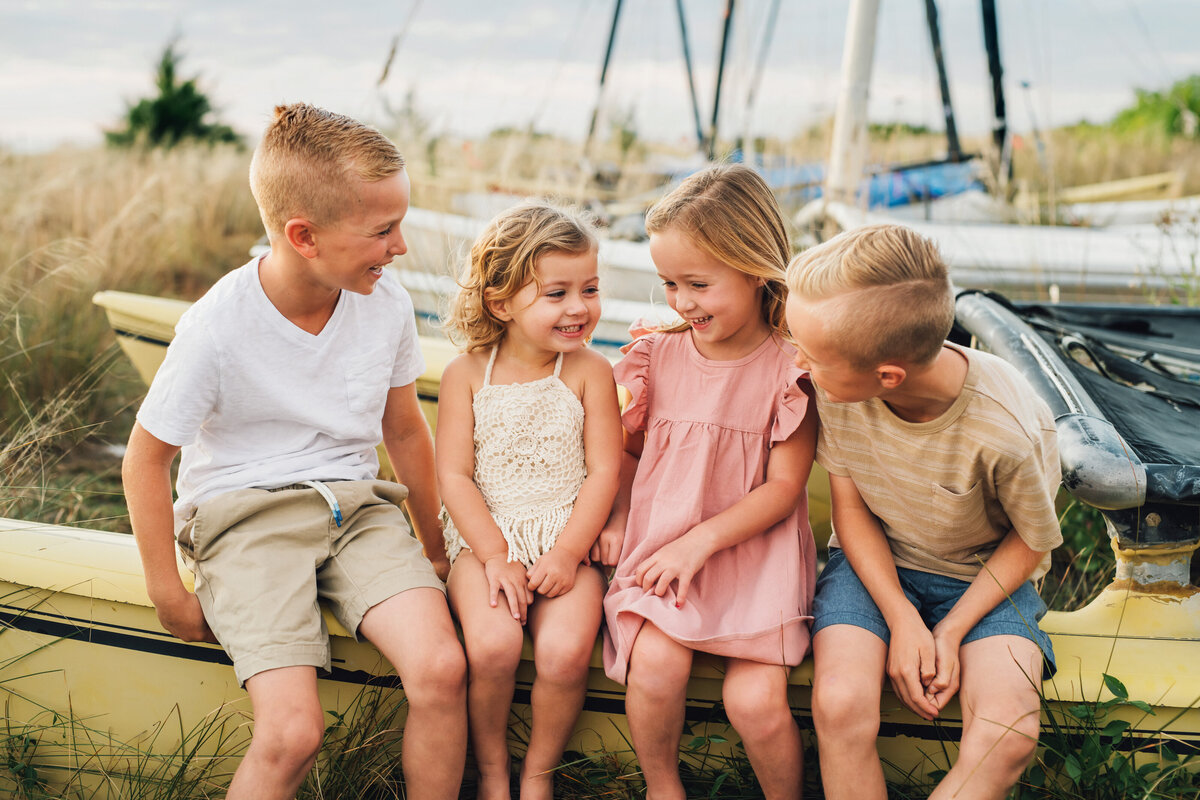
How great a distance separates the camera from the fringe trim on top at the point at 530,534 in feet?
5.93

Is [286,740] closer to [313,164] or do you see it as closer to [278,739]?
[278,739]

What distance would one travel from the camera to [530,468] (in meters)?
1.89

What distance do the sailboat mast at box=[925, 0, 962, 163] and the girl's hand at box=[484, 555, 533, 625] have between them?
4.83 m

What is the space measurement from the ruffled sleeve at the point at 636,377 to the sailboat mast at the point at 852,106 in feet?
9.65

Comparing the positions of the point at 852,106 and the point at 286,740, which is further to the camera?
the point at 852,106

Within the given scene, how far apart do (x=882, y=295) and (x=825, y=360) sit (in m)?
0.14

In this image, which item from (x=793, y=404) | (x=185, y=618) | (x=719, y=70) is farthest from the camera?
(x=719, y=70)

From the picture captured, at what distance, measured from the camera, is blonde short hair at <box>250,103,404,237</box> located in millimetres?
1689

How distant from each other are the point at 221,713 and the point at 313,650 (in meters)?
0.33

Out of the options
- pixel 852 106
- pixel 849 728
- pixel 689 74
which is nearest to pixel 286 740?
pixel 849 728

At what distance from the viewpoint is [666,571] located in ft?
5.47

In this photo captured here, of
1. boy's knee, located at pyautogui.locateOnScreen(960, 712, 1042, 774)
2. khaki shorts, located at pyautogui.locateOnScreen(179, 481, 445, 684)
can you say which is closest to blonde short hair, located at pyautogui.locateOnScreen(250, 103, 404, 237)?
khaki shorts, located at pyautogui.locateOnScreen(179, 481, 445, 684)

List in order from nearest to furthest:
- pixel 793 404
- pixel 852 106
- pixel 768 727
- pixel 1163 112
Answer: pixel 768 727, pixel 793 404, pixel 852 106, pixel 1163 112

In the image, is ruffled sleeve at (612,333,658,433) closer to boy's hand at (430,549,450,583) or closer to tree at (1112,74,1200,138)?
boy's hand at (430,549,450,583)
